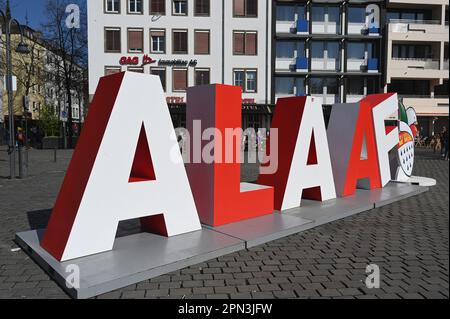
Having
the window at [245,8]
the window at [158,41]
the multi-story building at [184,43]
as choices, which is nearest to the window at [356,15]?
the multi-story building at [184,43]

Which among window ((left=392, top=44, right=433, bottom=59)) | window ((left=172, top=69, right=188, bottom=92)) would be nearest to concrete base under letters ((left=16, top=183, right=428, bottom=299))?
window ((left=172, top=69, right=188, bottom=92))

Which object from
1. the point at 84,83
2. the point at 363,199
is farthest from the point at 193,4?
the point at 363,199

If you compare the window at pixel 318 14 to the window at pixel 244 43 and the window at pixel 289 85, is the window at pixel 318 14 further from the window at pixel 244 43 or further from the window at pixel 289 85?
the window at pixel 244 43

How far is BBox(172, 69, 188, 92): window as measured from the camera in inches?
1145

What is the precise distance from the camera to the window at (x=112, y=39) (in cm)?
2798

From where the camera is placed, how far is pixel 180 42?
28906 mm

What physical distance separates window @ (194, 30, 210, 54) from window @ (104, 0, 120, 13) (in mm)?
6288

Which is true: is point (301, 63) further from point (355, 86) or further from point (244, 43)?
point (355, 86)

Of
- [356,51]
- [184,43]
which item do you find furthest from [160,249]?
[356,51]

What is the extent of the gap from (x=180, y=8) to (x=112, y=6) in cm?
520

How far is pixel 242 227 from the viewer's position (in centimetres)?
569

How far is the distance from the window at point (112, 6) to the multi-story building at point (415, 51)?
22.6 m

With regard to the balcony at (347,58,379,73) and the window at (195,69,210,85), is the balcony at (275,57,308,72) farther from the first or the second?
the window at (195,69,210,85)
